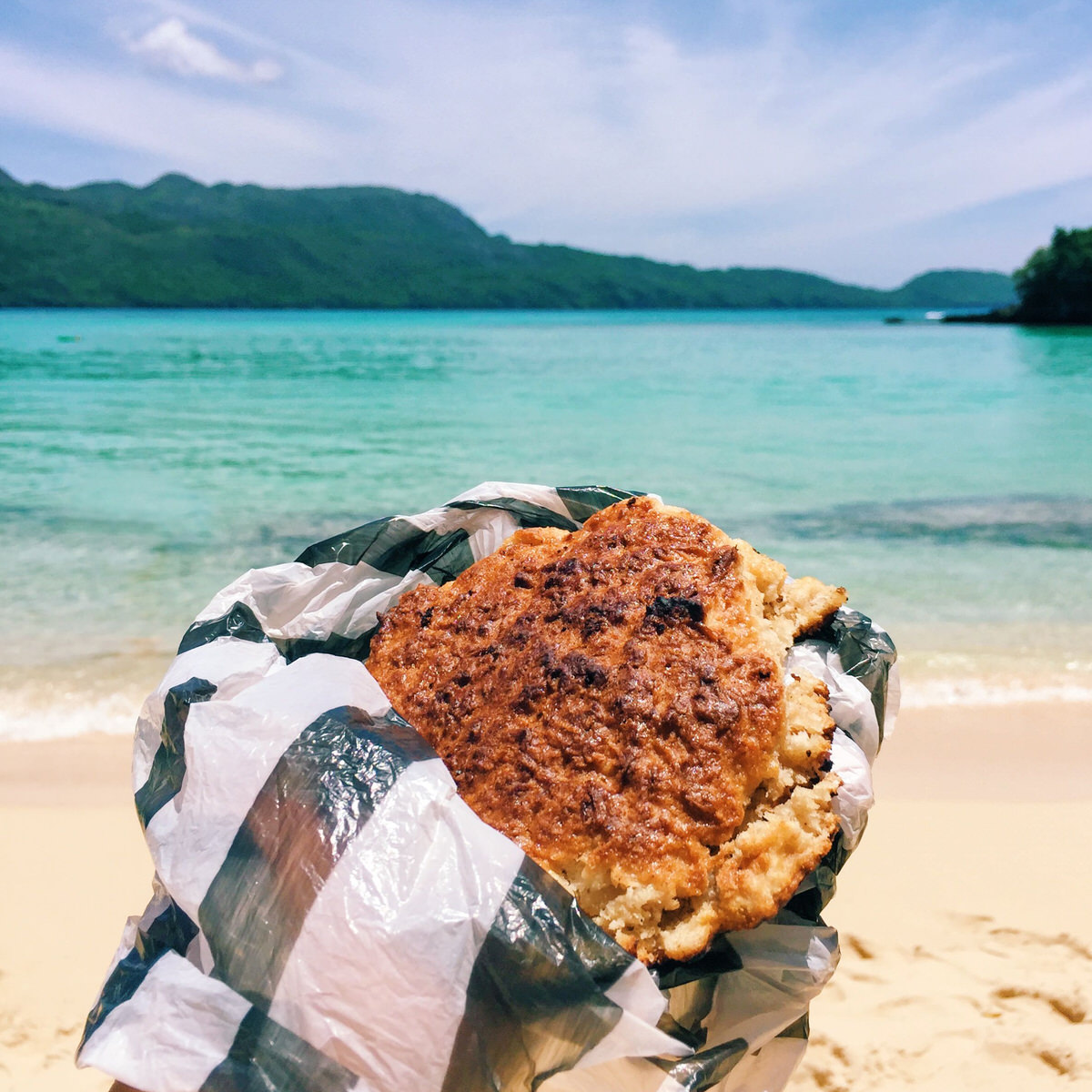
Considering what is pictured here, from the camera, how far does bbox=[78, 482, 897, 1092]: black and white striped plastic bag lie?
45.9 inches

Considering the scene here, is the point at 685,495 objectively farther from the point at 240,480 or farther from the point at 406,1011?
the point at 406,1011

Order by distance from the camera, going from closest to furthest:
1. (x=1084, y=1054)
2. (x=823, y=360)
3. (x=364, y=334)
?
(x=1084, y=1054), (x=823, y=360), (x=364, y=334)

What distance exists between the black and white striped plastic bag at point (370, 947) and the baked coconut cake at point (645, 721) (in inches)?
4.6

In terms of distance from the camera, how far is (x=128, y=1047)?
4.06 ft

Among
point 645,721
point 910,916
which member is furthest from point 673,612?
point 910,916

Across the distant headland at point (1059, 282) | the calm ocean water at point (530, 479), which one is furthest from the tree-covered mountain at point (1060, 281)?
the calm ocean water at point (530, 479)

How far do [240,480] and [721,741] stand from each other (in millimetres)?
7972

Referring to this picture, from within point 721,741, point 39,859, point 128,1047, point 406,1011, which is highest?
point 721,741

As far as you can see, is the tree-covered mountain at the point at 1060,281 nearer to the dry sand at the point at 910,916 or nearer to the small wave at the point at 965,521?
the small wave at the point at 965,521

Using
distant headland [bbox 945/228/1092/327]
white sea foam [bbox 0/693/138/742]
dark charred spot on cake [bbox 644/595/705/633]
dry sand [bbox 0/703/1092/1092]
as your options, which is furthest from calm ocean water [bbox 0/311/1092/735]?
distant headland [bbox 945/228/1092/327]

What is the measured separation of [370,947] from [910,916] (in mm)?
1611

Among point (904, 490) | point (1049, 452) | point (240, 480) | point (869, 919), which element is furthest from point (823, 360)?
point (869, 919)

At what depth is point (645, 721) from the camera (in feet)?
4.88

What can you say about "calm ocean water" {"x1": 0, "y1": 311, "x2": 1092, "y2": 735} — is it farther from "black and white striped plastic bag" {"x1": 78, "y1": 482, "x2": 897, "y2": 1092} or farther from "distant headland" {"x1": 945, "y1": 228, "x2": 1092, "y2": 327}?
"distant headland" {"x1": 945, "y1": 228, "x2": 1092, "y2": 327}
